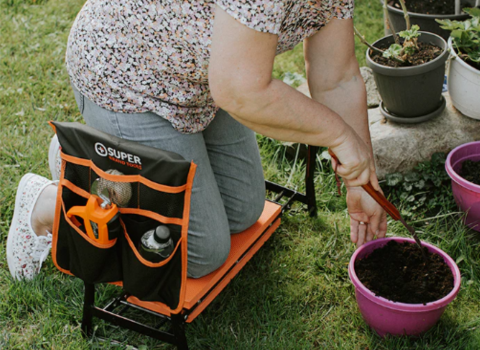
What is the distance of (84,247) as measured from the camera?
1.82 m

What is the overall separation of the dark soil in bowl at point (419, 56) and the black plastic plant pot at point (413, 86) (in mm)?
34

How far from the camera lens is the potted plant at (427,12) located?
3223 millimetres


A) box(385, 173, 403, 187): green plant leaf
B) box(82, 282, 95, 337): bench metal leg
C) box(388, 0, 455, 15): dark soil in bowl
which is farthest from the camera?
box(388, 0, 455, 15): dark soil in bowl

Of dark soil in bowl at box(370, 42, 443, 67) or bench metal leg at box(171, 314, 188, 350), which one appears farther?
dark soil in bowl at box(370, 42, 443, 67)

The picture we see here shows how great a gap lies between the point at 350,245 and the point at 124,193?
3.81 feet

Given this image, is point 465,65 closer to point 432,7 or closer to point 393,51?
point 393,51

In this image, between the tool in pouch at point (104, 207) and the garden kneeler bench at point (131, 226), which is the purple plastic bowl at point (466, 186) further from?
the tool in pouch at point (104, 207)

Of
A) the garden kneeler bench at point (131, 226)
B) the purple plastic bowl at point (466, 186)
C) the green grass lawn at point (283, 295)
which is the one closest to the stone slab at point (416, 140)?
the purple plastic bowl at point (466, 186)

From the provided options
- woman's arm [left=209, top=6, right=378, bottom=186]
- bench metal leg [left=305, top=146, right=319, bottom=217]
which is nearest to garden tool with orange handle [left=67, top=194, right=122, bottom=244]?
woman's arm [left=209, top=6, right=378, bottom=186]

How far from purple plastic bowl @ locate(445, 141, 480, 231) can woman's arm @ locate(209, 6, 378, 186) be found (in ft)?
2.51

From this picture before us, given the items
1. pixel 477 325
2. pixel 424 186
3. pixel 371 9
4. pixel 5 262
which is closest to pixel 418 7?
pixel 371 9

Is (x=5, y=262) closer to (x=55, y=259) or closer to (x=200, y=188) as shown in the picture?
(x=55, y=259)

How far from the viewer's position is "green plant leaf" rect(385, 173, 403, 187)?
271cm

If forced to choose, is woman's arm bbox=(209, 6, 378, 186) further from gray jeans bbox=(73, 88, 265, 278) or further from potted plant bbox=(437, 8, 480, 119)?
potted plant bbox=(437, 8, 480, 119)
